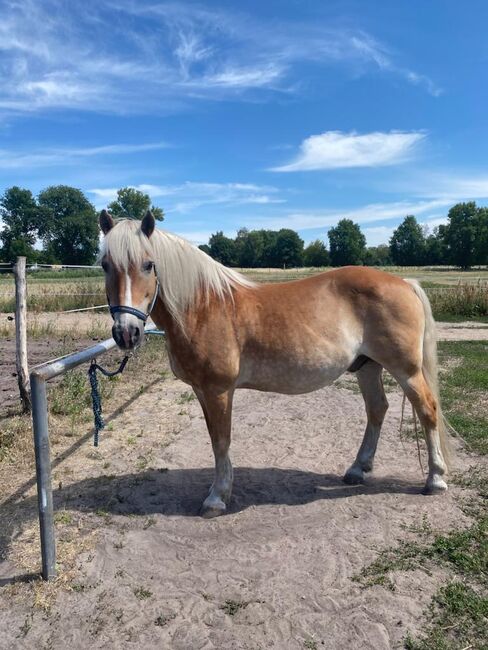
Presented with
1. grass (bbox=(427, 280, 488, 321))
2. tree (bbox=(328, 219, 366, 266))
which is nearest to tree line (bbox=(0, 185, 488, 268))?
tree (bbox=(328, 219, 366, 266))

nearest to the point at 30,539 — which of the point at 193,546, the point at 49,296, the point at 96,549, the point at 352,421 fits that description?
the point at 96,549

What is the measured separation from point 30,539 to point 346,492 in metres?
2.40

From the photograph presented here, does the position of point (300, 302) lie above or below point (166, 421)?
above

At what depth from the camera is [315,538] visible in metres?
3.01

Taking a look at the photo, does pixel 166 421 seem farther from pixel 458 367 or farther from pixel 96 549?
pixel 458 367

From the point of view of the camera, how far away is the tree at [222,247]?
76000 mm

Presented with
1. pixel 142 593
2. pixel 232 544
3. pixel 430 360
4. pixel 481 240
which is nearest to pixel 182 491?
pixel 232 544

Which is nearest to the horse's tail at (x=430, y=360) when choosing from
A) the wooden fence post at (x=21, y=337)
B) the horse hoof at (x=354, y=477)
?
the horse hoof at (x=354, y=477)

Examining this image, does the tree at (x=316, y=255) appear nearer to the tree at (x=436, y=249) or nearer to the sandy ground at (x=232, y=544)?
the tree at (x=436, y=249)

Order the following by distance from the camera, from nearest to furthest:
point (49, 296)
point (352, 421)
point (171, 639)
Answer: point (171, 639) < point (352, 421) < point (49, 296)


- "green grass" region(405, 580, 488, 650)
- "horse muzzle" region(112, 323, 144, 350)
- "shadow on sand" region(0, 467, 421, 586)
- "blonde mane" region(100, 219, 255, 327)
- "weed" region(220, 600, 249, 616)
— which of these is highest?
"blonde mane" region(100, 219, 255, 327)

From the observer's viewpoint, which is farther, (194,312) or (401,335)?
(401,335)

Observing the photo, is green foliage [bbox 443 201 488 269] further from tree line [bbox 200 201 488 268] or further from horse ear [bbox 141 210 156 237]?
horse ear [bbox 141 210 156 237]

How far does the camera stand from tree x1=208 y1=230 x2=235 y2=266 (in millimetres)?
76000
